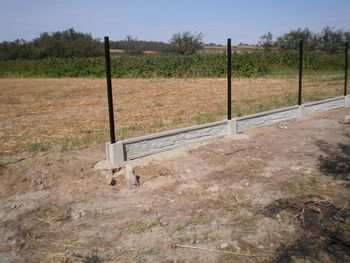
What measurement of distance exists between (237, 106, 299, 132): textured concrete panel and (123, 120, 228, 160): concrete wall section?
0.56m

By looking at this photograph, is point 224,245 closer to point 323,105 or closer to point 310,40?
point 323,105

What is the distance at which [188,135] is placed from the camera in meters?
6.59

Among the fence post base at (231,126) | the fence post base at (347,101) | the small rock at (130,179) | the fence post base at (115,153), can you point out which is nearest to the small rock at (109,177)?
the small rock at (130,179)

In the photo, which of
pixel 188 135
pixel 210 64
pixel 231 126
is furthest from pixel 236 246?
pixel 210 64

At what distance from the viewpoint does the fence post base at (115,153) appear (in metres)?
5.43

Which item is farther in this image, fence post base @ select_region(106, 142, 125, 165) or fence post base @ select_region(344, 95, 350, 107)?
fence post base @ select_region(344, 95, 350, 107)

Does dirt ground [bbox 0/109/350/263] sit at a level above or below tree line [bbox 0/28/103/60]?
below

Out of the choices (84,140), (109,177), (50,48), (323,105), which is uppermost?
(50,48)

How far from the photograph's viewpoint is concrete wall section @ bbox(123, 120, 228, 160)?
18.8 feet

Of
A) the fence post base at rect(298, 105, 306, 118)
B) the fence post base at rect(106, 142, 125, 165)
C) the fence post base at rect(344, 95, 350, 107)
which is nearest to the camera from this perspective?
the fence post base at rect(106, 142, 125, 165)

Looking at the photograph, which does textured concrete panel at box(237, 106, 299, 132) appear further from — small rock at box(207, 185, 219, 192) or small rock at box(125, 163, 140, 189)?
small rock at box(125, 163, 140, 189)

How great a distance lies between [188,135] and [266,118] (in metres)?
2.71


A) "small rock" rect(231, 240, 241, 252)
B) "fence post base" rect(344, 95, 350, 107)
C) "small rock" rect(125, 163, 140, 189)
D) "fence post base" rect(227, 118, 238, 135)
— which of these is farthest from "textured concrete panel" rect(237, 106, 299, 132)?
"small rock" rect(231, 240, 241, 252)

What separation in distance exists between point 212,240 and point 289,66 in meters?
26.1
